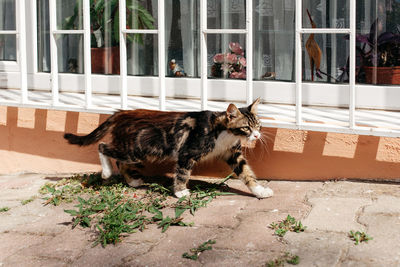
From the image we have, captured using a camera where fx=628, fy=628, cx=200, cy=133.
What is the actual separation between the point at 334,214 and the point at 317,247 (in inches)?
19.3

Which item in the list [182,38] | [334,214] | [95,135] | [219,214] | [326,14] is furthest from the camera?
[182,38]

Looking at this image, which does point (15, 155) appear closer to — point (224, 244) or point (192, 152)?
point (192, 152)

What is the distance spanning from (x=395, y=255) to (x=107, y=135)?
2.45 metres

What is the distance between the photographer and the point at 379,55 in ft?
15.7

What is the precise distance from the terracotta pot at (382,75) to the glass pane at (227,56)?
1048mm

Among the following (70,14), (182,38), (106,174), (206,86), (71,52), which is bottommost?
(106,174)

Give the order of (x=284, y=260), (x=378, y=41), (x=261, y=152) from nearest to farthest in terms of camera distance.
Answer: (x=284, y=260)
(x=261, y=152)
(x=378, y=41)

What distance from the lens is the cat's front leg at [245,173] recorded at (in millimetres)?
3963

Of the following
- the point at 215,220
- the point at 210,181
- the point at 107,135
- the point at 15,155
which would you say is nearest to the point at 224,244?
the point at 215,220

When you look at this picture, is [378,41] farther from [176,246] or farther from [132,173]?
[176,246]

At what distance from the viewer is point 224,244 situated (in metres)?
3.20

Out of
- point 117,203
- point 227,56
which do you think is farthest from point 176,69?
point 117,203

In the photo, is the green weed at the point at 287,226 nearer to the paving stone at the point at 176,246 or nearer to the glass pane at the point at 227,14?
the paving stone at the point at 176,246

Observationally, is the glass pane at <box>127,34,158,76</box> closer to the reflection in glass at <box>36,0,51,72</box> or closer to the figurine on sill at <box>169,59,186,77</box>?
the figurine on sill at <box>169,59,186,77</box>
